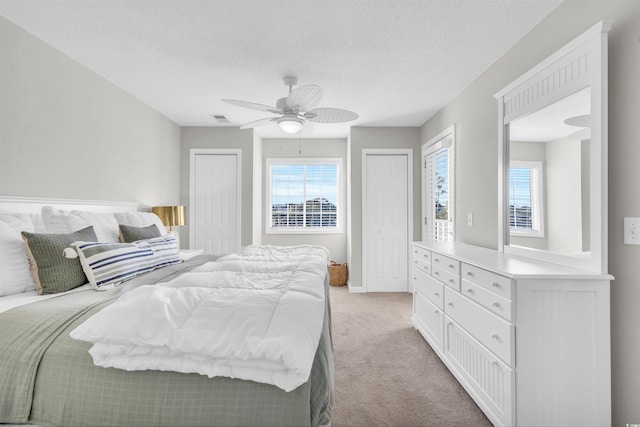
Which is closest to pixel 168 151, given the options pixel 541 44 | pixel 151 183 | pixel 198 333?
pixel 151 183

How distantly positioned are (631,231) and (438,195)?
262 centimetres

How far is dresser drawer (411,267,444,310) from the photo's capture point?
2516mm

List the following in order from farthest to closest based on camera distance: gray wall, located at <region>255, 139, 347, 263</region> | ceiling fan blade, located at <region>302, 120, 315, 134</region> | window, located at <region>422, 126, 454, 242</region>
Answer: gray wall, located at <region>255, 139, 347, 263</region>, window, located at <region>422, 126, 454, 242</region>, ceiling fan blade, located at <region>302, 120, 315, 134</region>

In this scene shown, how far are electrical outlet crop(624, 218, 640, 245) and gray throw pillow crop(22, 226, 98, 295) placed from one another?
2.94 meters

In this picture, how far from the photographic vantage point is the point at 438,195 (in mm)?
4074

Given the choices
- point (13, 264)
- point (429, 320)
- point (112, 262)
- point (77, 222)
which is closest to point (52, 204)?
point (77, 222)

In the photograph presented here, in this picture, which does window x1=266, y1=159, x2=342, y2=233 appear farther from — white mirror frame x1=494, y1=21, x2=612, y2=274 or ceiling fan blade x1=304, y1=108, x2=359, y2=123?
white mirror frame x1=494, y1=21, x2=612, y2=274

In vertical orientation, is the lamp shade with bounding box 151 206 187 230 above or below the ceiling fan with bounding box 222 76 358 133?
below

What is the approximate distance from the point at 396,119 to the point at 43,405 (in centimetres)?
435

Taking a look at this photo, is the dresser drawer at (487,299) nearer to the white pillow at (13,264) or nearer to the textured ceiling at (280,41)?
the textured ceiling at (280,41)

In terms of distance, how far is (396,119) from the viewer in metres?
4.35

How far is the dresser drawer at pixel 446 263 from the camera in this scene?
2232 millimetres

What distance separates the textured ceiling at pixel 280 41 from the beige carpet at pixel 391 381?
2.55 metres

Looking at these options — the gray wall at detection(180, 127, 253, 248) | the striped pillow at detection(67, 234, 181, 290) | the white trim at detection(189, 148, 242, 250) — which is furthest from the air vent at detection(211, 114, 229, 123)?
the striped pillow at detection(67, 234, 181, 290)
